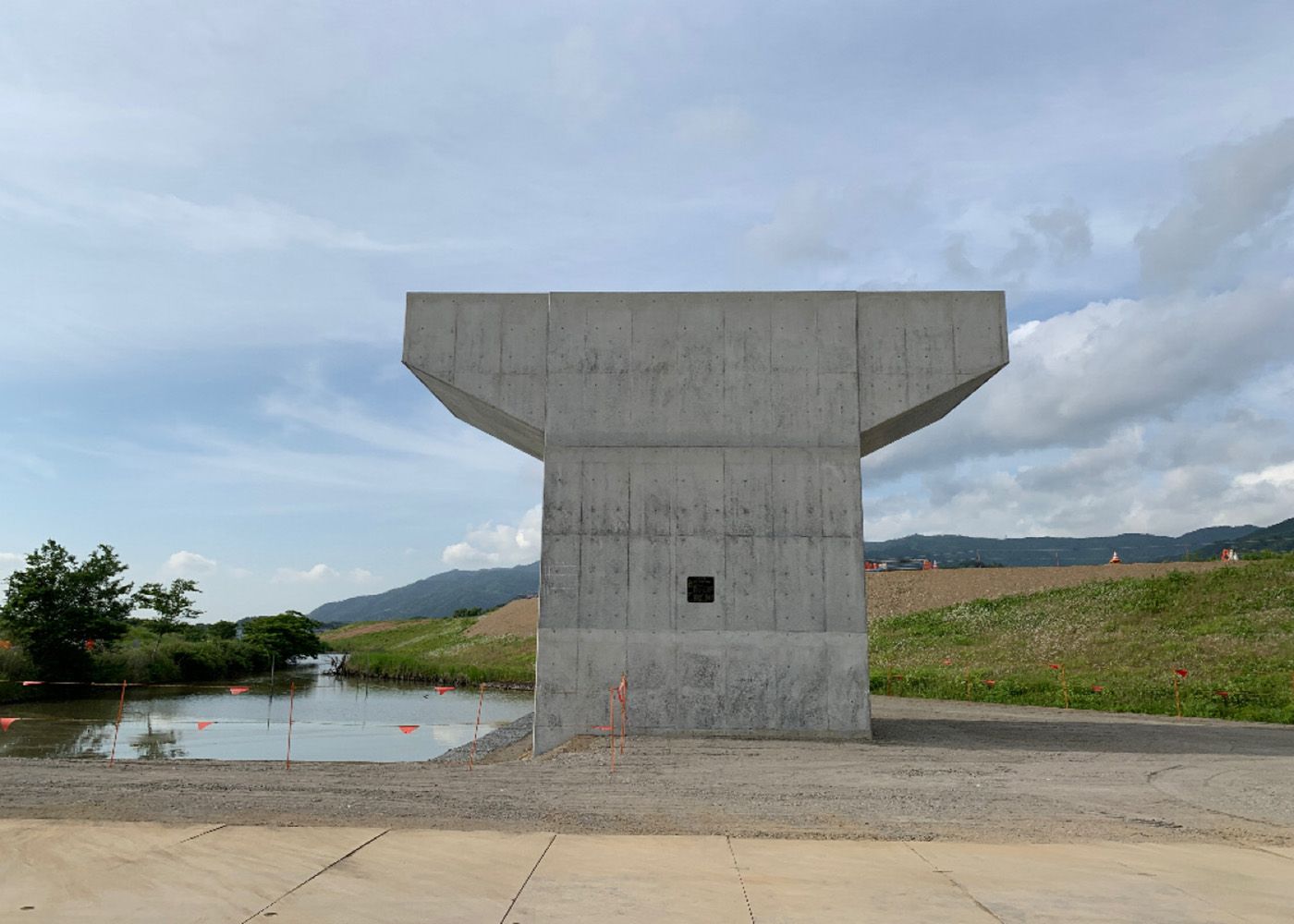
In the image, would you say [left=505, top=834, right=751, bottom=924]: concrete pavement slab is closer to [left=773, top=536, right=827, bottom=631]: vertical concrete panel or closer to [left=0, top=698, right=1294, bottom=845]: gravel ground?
[left=0, top=698, right=1294, bottom=845]: gravel ground

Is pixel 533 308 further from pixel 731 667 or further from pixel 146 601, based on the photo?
pixel 146 601

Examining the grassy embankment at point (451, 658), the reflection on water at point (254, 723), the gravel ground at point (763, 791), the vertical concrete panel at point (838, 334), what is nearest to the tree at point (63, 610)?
the reflection on water at point (254, 723)

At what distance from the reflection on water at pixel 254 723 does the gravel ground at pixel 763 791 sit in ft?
27.2

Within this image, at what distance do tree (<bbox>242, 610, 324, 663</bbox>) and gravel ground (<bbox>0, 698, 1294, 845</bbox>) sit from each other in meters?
53.5

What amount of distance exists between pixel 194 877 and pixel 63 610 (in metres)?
37.4

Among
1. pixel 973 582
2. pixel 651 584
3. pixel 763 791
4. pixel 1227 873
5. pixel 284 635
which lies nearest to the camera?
pixel 1227 873

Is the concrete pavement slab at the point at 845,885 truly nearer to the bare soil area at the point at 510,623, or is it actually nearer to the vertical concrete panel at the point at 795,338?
the vertical concrete panel at the point at 795,338

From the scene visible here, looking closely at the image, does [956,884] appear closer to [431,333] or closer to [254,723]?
[431,333]

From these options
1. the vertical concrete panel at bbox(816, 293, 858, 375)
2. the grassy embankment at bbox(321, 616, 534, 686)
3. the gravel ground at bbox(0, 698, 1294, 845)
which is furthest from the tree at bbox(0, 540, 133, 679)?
the vertical concrete panel at bbox(816, 293, 858, 375)

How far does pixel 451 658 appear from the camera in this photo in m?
55.5

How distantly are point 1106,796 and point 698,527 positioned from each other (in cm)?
763

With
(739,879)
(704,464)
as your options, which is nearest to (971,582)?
(704,464)

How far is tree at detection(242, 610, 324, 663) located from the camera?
205 ft

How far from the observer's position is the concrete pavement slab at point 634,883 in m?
5.41
